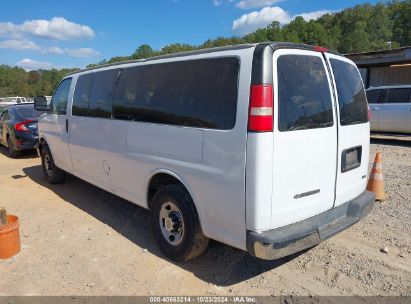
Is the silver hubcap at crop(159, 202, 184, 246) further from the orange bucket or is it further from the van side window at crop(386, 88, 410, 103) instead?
the van side window at crop(386, 88, 410, 103)

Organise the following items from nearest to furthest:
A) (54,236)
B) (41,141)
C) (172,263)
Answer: (172,263)
(54,236)
(41,141)

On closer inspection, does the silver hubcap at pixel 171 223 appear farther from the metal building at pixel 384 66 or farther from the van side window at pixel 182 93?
Answer: the metal building at pixel 384 66

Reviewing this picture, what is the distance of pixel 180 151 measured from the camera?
3.62m

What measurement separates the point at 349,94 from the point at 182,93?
1701mm

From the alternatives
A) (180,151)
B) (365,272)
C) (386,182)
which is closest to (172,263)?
(180,151)

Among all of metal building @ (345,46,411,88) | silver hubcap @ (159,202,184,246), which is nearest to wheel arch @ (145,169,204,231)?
silver hubcap @ (159,202,184,246)

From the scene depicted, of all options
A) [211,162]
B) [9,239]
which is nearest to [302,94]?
[211,162]

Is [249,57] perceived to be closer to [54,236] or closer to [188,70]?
[188,70]

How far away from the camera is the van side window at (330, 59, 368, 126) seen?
359 cm

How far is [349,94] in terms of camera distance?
374cm

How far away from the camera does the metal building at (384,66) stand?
1672 centimetres

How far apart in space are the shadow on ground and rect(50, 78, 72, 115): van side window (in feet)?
4.95

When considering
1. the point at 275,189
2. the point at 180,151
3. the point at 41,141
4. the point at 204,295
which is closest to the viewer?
the point at 275,189

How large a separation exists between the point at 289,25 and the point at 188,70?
308 ft
